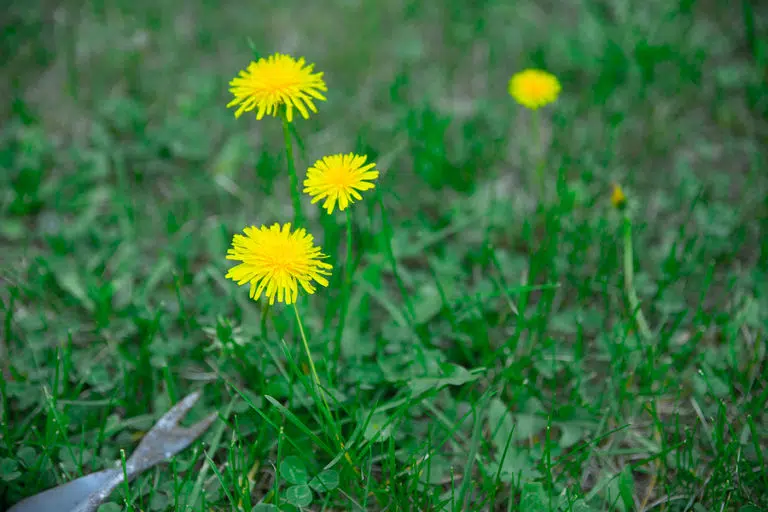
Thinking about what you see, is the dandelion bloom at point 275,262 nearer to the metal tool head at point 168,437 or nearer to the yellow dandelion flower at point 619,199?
the metal tool head at point 168,437

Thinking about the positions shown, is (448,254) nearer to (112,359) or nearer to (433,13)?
(112,359)

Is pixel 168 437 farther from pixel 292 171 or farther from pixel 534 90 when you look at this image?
pixel 534 90

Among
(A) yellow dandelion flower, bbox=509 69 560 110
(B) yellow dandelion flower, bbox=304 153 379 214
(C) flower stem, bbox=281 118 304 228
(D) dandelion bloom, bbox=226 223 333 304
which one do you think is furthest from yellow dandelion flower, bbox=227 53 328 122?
(A) yellow dandelion flower, bbox=509 69 560 110

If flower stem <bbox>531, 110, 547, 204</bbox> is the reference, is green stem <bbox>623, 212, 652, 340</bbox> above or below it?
below

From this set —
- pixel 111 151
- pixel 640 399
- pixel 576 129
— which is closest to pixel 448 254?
pixel 640 399

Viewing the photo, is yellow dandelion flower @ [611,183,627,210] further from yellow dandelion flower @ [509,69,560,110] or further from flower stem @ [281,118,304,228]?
flower stem @ [281,118,304,228]

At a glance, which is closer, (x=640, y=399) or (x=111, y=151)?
(x=640, y=399)

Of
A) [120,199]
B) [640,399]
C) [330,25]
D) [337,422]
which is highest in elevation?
[330,25]
